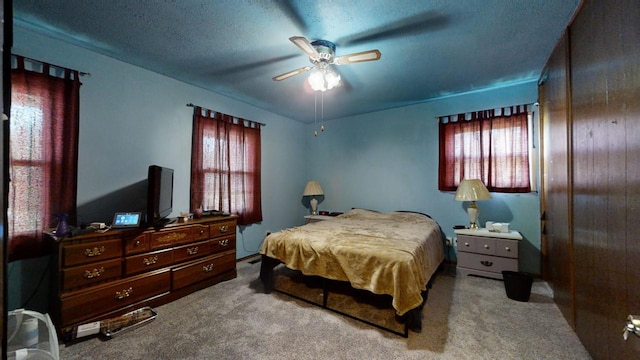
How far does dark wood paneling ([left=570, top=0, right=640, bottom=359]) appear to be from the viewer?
3.51ft

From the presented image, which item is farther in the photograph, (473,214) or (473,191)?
(473,214)

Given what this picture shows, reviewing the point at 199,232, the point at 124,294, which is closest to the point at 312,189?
the point at 199,232

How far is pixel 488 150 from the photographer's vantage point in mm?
3207

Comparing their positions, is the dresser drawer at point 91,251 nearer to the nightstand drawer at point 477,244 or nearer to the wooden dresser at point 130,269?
the wooden dresser at point 130,269

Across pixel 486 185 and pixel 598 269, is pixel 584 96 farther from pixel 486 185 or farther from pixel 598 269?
pixel 486 185

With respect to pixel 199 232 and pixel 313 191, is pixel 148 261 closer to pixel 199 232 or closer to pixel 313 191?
pixel 199 232

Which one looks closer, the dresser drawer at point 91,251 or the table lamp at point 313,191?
the dresser drawer at point 91,251

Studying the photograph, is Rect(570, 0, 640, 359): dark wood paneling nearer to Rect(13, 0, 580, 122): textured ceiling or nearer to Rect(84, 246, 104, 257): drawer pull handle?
Rect(13, 0, 580, 122): textured ceiling

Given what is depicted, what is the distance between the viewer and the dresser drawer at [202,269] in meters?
2.38

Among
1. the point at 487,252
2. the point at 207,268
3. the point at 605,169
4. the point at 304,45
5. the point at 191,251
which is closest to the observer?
the point at 605,169

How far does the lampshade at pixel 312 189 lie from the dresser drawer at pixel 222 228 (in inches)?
72.2

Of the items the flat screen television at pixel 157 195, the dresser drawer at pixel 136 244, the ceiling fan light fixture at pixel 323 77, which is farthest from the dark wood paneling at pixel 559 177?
the dresser drawer at pixel 136 244

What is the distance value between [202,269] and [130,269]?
67cm

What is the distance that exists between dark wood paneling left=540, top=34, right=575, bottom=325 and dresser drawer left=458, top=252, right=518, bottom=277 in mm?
338
